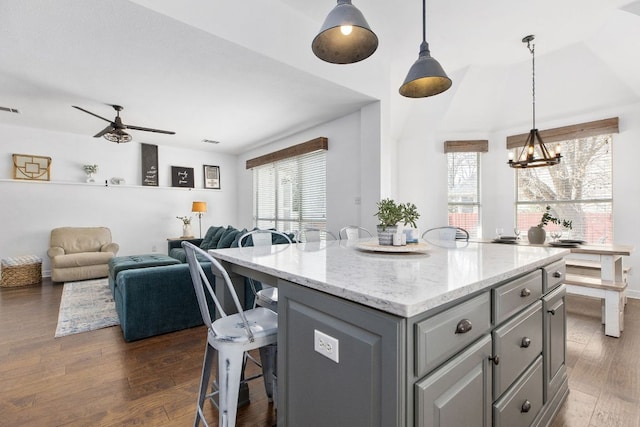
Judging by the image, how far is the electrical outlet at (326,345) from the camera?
3.21ft

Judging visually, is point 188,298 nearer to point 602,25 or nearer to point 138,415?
point 138,415

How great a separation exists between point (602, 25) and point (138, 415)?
5456 millimetres

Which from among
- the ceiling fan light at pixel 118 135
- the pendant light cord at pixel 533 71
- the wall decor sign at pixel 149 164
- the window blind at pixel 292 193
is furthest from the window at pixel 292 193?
the pendant light cord at pixel 533 71

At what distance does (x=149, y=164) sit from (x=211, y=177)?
51.6 inches

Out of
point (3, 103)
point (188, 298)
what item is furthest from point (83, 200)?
point (188, 298)

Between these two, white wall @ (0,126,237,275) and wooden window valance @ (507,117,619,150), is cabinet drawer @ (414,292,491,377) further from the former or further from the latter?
white wall @ (0,126,237,275)

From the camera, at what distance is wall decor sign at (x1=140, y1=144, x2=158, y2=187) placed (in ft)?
20.5

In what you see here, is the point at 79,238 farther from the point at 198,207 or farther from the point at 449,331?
the point at 449,331

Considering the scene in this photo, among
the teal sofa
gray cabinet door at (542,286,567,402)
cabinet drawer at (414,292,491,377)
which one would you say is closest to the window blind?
the teal sofa

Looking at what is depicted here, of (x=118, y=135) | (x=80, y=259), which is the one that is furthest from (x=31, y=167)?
(x=118, y=135)

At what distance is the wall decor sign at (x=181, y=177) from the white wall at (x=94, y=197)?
0.34 ft

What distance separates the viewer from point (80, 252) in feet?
17.4

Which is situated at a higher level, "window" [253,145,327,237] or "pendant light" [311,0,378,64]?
"pendant light" [311,0,378,64]

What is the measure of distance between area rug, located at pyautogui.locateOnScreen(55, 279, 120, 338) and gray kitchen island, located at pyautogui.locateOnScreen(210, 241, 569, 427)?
2.42 m
